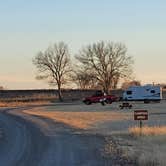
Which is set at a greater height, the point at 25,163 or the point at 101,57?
the point at 101,57

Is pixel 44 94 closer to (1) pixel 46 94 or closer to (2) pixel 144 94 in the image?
(1) pixel 46 94

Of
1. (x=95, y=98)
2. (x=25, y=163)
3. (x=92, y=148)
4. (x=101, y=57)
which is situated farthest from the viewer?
(x=101, y=57)

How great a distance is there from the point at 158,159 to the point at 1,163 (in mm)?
4429

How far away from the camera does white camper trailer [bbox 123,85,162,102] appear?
98.9 m

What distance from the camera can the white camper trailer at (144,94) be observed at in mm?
98875

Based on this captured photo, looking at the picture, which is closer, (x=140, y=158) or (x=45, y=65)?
(x=140, y=158)

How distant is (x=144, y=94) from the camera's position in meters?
99.0

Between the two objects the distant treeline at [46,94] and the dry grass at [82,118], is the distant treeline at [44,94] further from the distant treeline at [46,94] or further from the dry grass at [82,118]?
the dry grass at [82,118]

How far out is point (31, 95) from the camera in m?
126

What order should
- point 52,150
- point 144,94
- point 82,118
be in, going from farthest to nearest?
point 144,94
point 82,118
point 52,150

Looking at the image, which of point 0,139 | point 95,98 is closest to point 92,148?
point 0,139

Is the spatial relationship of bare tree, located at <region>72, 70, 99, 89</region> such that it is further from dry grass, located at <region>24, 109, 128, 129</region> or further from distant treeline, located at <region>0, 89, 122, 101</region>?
dry grass, located at <region>24, 109, 128, 129</region>

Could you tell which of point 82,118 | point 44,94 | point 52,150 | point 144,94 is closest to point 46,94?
point 44,94

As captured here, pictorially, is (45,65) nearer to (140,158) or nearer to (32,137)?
(32,137)
